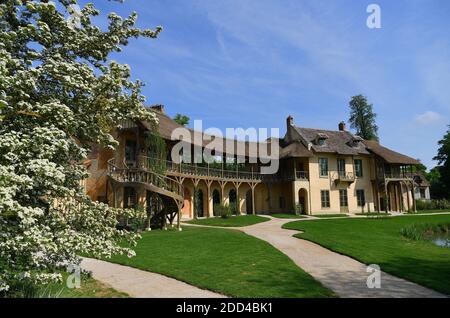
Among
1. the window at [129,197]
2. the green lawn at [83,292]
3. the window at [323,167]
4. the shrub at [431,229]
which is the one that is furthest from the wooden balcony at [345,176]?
the green lawn at [83,292]

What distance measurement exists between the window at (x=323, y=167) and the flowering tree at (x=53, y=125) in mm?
32029

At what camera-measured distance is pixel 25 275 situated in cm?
463

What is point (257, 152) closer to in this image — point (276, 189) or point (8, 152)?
point (276, 189)

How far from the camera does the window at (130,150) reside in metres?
23.9

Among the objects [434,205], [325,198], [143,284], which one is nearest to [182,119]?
[325,198]

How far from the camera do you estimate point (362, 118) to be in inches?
2373

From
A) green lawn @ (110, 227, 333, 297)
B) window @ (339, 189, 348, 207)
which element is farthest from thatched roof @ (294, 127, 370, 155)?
green lawn @ (110, 227, 333, 297)

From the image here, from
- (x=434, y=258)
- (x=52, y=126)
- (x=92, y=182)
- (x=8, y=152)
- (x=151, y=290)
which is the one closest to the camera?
(x=8, y=152)

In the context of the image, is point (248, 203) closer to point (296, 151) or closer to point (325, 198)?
point (296, 151)

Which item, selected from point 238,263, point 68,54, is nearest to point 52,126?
point 68,54

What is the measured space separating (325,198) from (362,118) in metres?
28.9

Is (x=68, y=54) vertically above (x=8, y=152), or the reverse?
(x=68, y=54)
